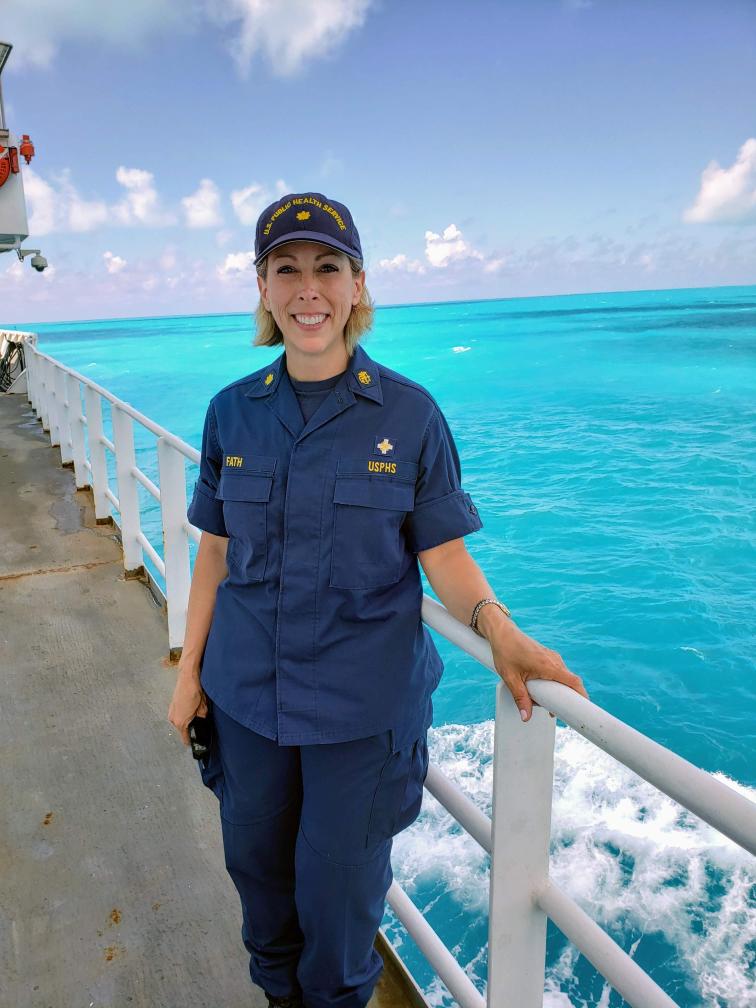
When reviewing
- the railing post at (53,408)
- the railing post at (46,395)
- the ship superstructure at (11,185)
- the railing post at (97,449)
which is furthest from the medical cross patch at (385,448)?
the ship superstructure at (11,185)

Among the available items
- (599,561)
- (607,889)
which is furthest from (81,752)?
(599,561)

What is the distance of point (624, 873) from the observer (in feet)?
20.6

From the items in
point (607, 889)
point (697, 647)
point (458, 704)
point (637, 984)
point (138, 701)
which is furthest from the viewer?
point (697, 647)

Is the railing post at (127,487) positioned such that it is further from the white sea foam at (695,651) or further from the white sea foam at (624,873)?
the white sea foam at (695,651)

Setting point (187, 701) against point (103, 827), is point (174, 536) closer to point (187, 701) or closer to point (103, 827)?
point (103, 827)

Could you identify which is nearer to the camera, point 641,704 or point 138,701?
point 138,701

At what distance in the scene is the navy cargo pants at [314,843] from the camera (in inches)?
42.2

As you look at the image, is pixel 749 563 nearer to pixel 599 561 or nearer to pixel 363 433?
pixel 599 561

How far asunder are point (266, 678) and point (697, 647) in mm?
13763

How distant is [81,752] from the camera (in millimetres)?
2215

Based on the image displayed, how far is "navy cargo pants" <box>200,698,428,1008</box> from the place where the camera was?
1071 mm

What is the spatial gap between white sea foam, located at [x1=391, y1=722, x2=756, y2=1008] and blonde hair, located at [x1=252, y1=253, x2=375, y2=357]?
439cm

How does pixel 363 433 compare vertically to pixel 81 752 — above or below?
above

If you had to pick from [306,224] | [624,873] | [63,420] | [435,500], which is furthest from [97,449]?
[624,873]
